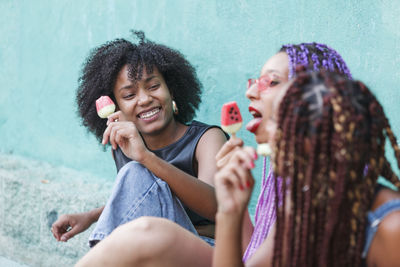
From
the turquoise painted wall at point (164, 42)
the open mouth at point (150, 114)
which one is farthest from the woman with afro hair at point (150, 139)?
the turquoise painted wall at point (164, 42)

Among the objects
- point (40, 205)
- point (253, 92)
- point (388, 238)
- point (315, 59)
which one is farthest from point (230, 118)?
→ point (40, 205)

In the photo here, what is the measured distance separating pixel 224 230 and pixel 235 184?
0.46 feet

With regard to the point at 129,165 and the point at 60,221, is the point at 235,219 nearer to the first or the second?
the point at 129,165

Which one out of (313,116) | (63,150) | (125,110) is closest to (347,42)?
(125,110)

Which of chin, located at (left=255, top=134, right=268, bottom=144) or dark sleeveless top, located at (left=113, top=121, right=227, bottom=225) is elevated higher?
chin, located at (left=255, top=134, right=268, bottom=144)

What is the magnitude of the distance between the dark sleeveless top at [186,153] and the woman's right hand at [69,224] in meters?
0.34

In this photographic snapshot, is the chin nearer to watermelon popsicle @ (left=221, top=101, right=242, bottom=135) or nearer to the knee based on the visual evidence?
watermelon popsicle @ (left=221, top=101, right=242, bottom=135)

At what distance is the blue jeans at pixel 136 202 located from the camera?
7.25 ft

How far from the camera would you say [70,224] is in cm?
279

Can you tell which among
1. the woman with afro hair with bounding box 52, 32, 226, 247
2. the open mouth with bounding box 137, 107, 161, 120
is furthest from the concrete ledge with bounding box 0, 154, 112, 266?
the open mouth with bounding box 137, 107, 161, 120

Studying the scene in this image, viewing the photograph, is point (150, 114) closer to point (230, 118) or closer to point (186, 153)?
point (186, 153)

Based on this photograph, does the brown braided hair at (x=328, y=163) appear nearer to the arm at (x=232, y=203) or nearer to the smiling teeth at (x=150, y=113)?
the arm at (x=232, y=203)

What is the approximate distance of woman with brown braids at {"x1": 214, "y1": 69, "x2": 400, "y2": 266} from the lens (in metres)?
1.38

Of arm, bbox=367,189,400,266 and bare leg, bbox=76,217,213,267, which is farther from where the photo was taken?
bare leg, bbox=76,217,213,267
